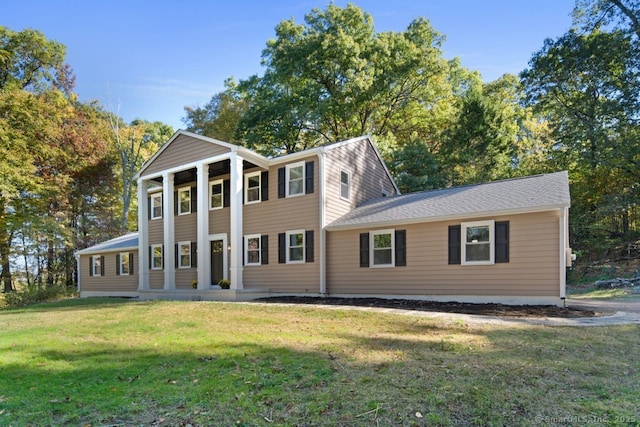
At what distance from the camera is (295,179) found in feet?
47.3

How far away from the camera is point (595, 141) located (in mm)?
20875

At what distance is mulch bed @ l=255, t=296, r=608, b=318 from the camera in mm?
8891

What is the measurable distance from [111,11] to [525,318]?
16.3 meters

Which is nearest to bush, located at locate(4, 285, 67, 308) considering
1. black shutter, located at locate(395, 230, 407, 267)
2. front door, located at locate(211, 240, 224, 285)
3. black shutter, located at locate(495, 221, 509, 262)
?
front door, located at locate(211, 240, 224, 285)

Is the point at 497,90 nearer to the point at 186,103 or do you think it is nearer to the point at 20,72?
the point at 186,103

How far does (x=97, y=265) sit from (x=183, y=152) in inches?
408

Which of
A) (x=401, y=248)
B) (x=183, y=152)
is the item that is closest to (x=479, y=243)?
(x=401, y=248)

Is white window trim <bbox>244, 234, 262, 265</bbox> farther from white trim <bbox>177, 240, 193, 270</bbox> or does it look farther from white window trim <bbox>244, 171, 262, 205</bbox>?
white trim <bbox>177, 240, 193, 270</bbox>

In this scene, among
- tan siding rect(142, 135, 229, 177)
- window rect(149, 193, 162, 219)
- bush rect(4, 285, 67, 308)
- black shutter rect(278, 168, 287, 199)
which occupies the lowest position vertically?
bush rect(4, 285, 67, 308)

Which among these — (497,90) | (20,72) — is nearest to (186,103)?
(20,72)

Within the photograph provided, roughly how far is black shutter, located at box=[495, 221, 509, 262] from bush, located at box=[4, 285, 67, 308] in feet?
65.9

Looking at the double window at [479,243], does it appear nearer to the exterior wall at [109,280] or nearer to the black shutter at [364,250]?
the black shutter at [364,250]

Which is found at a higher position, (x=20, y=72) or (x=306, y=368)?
(x=20, y=72)

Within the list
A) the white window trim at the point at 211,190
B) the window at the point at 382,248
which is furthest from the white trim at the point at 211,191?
the window at the point at 382,248
